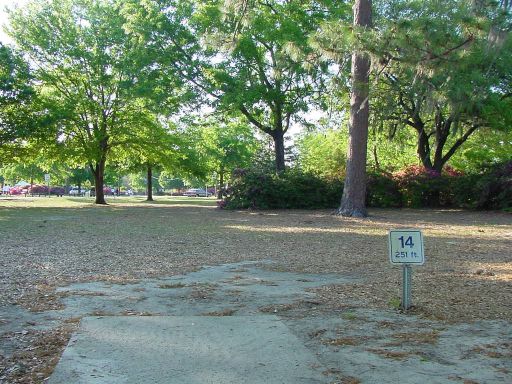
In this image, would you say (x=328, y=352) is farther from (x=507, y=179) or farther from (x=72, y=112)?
(x=72, y=112)

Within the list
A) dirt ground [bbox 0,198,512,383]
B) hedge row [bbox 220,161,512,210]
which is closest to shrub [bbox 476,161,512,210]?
hedge row [bbox 220,161,512,210]

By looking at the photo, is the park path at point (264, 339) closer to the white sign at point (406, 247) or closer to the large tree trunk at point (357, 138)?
the white sign at point (406, 247)

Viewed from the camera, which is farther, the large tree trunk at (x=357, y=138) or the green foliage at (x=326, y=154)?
the green foliage at (x=326, y=154)

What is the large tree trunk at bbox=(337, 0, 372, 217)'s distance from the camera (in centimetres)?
1711

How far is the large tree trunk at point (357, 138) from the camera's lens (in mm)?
17109

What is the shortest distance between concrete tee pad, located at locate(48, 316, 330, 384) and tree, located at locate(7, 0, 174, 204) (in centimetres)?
2540

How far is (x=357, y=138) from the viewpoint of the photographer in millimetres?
18359

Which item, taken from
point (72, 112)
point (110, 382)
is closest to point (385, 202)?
point (72, 112)

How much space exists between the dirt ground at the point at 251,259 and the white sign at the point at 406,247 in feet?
1.90

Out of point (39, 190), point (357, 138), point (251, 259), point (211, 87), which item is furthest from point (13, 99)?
point (39, 190)

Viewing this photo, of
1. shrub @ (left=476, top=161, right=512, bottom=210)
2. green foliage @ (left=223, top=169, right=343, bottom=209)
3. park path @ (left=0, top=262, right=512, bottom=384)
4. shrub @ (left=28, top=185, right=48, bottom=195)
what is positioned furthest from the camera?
shrub @ (left=28, top=185, right=48, bottom=195)

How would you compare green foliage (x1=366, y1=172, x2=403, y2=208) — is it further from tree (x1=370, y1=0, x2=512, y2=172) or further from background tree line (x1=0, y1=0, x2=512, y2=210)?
tree (x1=370, y1=0, x2=512, y2=172)

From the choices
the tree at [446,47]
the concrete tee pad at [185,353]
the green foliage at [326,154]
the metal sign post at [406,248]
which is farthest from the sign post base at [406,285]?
the green foliage at [326,154]

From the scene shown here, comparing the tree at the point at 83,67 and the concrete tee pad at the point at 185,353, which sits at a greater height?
the tree at the point at 83,67
